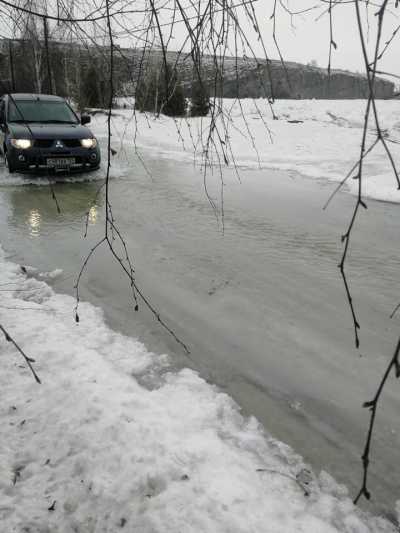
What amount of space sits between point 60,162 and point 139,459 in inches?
270

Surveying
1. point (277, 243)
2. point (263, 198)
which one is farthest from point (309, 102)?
point (277, 243)

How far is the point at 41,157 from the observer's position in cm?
759

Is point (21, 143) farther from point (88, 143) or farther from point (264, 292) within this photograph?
point (264, 292)

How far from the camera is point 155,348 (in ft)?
10.3

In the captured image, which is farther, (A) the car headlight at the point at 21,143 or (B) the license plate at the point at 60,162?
(B) the license plate at the point at 60,162

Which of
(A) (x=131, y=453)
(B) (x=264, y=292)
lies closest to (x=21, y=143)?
(B) (x=264, y=292)

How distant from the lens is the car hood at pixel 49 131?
7.45 meters

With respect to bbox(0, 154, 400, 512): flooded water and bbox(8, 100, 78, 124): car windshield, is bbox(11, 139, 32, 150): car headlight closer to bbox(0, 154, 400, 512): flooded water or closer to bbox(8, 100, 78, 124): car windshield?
bbox(0, 154, 400, 512): flooded water

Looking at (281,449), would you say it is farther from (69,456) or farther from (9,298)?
(9,298)

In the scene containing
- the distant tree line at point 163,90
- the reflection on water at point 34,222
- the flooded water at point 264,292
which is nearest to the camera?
the distant tree line at point 163,90

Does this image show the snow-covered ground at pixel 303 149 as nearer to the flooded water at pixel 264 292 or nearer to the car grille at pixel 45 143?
the flooded water at pixel 264 292

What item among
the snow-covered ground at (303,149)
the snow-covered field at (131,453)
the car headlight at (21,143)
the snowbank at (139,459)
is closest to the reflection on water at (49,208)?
the car headlight at (21,143)

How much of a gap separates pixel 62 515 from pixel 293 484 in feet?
3.74

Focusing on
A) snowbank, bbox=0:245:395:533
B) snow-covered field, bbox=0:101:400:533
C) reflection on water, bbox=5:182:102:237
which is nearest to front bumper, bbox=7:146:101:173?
reflection on water, bbox=5:182:102:237
